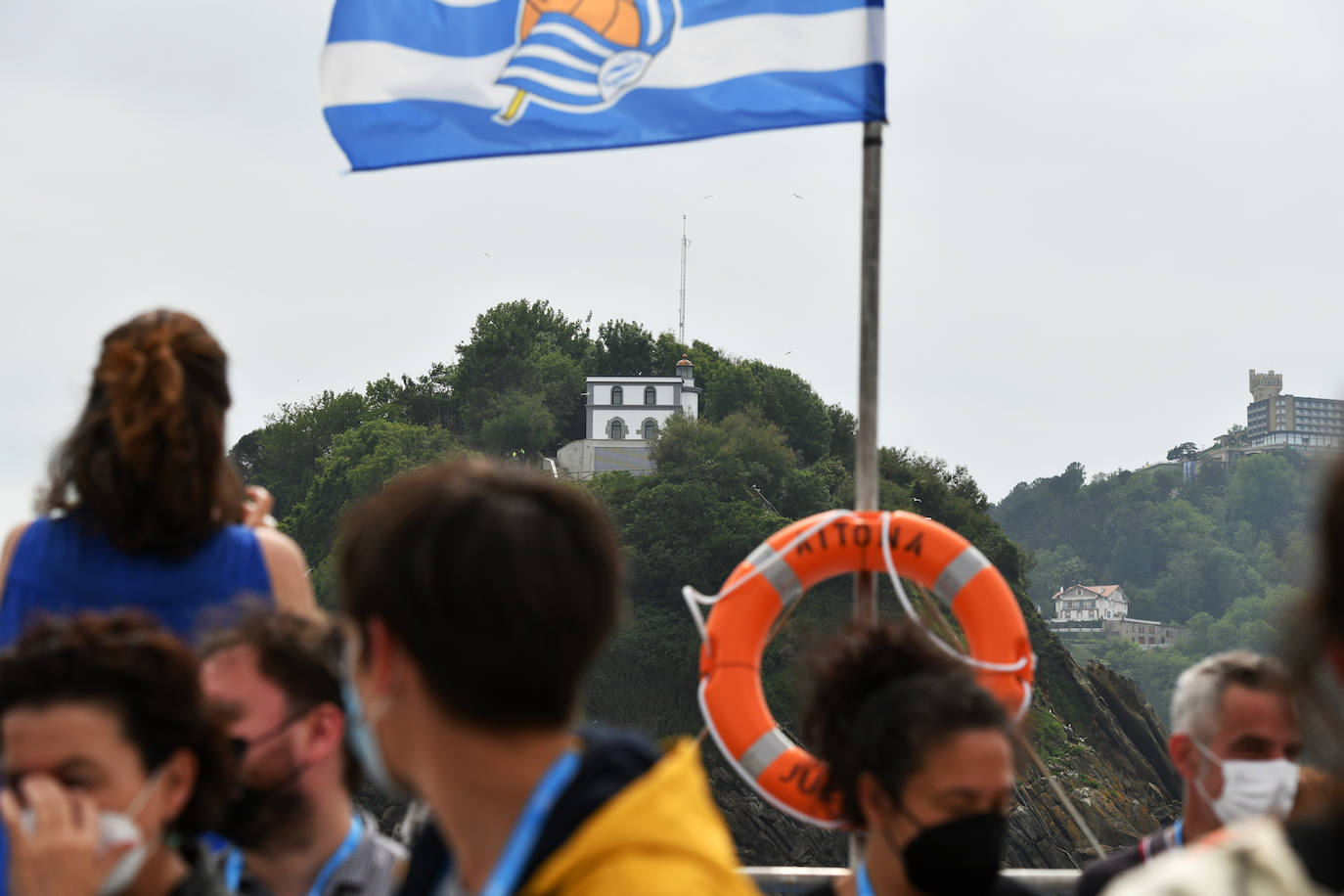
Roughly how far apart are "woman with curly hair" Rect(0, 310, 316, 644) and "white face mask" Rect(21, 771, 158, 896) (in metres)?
0.72

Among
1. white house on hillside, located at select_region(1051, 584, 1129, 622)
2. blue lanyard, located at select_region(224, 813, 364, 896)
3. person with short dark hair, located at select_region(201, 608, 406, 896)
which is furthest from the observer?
white house on hillside, located at select_region(1051, 584, 1129, 622)

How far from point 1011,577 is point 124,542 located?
59.0m

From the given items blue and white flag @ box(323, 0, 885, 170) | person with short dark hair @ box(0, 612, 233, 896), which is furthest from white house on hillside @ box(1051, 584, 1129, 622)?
person with short dark hair @ box(0, 612, 233, 896)

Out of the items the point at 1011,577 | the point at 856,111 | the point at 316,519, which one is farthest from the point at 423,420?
the point at 856,111

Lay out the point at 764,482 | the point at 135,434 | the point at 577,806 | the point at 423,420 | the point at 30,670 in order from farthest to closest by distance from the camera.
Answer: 1. the point at 423,420
2. the point at 764,482
3. the point at 135,434
4. the point at 30,670
5. the point at 577,806

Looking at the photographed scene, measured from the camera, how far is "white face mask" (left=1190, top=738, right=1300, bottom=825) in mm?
2998

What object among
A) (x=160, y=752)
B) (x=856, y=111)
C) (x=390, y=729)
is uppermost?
(x=856, y=111)

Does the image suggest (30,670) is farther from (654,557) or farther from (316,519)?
(316,519)

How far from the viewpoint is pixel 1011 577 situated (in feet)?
195

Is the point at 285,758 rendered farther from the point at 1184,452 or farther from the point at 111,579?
the point at 1184,452

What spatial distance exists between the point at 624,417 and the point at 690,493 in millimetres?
14727

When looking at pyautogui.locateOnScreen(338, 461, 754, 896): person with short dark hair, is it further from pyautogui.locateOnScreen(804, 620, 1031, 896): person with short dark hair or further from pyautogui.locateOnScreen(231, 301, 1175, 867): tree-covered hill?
pyautogui.locateOnScreen(231, 301, 1175, 867): tree-covered hill

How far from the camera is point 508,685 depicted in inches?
56.2

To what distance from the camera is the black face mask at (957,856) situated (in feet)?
8.00
